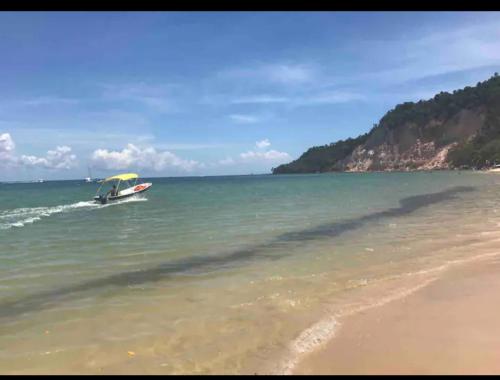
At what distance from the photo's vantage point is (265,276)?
11203 millimetres

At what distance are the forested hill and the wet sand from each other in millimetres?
134281

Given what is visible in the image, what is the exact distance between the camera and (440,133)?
166 metres

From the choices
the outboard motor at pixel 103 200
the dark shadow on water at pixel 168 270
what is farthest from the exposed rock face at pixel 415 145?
the dark shadow on water at pixel 168 270

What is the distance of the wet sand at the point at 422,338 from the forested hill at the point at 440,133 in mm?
134281

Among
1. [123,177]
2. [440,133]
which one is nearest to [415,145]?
[440,133]

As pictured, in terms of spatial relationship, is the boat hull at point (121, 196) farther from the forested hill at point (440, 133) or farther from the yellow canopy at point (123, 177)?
the forested hill at point (440, 133)

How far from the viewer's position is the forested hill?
142875mm

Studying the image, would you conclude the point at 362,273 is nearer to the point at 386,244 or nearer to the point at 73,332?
the point at 386,244

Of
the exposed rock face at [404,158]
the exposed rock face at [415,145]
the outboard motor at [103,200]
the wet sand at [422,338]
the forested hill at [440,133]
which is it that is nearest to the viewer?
the wet sand at [422,338]

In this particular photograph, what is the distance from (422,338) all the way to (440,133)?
176248mm

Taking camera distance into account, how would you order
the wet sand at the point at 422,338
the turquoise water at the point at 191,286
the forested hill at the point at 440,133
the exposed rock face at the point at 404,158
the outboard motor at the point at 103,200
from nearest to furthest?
the wet sand at the point at 422,338 < the turquoise water at the point at 191,286 < the outboard motor at the point at 103,200 < the forested hill at the point at 440,133 < the exposed rock face at the point at 404,158

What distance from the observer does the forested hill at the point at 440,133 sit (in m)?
143

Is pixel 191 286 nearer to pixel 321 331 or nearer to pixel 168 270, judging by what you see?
pixel 168 270

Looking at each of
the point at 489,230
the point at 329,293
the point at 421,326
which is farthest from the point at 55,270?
the point at 489,230
